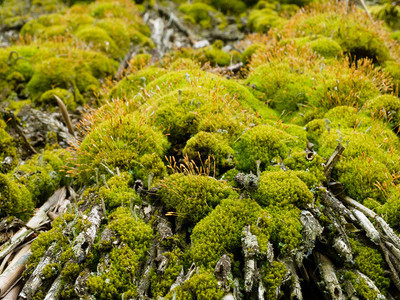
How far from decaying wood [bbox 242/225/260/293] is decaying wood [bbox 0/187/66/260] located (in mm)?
3819

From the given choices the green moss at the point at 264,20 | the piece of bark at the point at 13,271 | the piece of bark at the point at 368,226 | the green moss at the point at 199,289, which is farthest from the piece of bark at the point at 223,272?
the green moss at the point at 264,20

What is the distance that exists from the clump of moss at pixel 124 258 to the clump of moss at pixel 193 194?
1.90 ft

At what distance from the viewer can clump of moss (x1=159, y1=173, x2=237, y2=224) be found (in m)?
4.52

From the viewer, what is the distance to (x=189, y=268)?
3.97 m

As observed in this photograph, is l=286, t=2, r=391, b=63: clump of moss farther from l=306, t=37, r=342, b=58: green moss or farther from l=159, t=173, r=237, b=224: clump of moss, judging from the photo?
l=159, t=173, r=237, b=224: clump of moss

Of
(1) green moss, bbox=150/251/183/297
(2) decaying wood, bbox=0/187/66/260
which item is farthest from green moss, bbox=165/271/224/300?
(2) decaying wood, bbox=0/187/66/260

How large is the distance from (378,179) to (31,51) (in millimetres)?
11339

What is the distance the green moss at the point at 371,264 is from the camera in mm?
4043

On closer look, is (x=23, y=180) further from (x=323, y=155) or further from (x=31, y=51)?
(x=31, y=51)

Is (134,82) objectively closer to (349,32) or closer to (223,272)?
(223,272)

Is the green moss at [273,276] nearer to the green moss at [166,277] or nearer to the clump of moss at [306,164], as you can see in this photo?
the green moss at [166,277]

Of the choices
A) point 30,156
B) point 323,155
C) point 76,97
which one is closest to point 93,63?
point 76,97

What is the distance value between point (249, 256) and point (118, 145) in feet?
10.8

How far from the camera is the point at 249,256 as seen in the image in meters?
3.81
